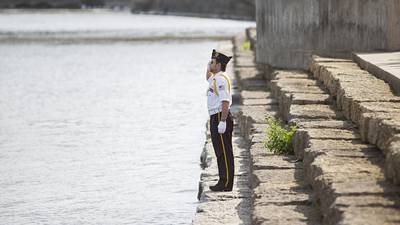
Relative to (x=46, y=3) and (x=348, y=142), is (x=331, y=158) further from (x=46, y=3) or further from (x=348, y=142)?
(x=46, y=3)

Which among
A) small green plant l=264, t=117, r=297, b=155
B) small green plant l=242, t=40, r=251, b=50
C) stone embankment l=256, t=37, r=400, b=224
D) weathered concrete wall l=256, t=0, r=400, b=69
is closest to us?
stone embankment l=256, t=37, r=400, b=224

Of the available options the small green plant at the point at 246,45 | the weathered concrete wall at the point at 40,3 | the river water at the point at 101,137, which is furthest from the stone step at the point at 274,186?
the weathered concrete wall at the point at 40,3

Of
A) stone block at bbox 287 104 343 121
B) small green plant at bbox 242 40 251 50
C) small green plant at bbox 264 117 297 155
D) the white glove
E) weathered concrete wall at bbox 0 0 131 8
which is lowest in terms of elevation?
weathered concrete wall at bbox 0 0 131 8

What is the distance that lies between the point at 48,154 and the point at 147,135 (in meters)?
A: 2.46

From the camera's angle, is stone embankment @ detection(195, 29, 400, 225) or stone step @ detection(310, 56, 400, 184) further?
stone step @ detection(310, 56, 400, 184)

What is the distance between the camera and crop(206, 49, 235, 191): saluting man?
1068cm

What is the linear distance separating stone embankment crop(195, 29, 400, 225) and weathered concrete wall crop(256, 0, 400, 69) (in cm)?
286

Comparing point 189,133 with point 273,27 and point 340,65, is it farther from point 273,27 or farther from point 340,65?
point 340,65

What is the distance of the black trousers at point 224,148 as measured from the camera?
35.6 ft

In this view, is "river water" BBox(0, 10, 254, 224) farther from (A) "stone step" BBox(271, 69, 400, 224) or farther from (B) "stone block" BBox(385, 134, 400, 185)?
(B) "stone block" BBox(385, 134, 400, 185)

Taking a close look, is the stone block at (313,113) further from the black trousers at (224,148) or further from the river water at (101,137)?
the river water at (101,137)

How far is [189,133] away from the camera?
18.6 metres

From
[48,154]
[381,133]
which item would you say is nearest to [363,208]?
[381,133]

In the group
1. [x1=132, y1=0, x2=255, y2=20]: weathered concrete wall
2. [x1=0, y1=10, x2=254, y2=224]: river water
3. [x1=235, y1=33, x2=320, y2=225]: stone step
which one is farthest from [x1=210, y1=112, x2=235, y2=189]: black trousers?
[x1=132, y1=0, x2=255, y2=20]: weathered concrete wall
